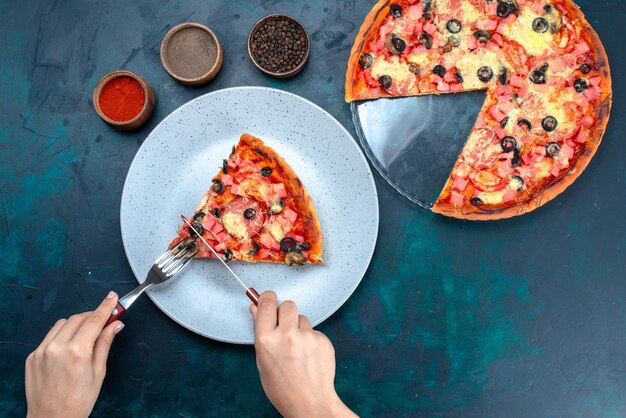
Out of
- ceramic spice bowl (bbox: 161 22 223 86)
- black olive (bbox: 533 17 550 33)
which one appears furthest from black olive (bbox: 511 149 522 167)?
ceramic spice bowl (bbox: 161 22 223 86)

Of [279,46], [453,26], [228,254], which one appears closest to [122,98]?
[279,46]

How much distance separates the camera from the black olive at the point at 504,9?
393 centimetres

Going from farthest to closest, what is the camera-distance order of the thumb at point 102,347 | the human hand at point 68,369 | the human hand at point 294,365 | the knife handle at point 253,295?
the knife handle at point 253,295 < the thumb at point 102,347 < the human hand at point 68,369 < the human hand at point 294,365

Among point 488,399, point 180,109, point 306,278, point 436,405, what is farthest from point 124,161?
point 488,399

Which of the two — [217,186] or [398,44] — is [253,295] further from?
[398,44]

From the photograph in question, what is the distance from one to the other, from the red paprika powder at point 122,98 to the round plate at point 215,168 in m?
0.29

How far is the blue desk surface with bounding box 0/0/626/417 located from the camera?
159 inches

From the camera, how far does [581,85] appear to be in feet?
12.7

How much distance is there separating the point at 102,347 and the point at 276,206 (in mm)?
1328

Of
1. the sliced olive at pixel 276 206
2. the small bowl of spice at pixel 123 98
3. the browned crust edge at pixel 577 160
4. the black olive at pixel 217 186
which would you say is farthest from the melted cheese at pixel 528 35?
the small bowl of spice at pixel 123 98

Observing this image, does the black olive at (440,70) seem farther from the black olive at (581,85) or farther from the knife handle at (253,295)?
the knife handle at (253,295)

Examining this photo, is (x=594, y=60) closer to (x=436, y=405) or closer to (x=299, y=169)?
(x=299, y=169)

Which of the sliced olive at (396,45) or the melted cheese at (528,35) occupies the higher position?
the sliced olive at (396,45)

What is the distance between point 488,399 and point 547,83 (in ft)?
7.19
